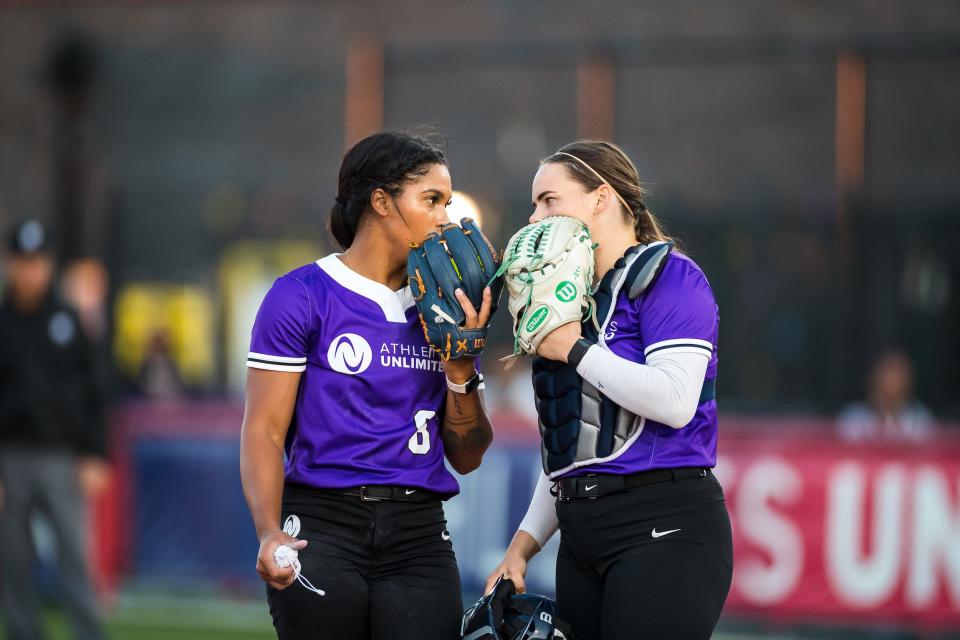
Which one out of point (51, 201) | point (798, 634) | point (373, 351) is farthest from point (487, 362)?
point (373, 351)

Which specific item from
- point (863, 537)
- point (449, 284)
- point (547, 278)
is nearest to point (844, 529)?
point (863, 537)

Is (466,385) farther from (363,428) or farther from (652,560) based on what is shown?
(652,560)

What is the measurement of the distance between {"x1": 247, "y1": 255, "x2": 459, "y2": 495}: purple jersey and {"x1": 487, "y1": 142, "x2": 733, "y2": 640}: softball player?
0.39m

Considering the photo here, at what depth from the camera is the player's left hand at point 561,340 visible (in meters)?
3.83

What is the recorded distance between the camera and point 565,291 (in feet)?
12.6

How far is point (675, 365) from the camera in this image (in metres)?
3.74

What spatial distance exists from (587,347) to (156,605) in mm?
6654

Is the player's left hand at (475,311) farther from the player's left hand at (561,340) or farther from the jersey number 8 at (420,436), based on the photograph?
the jersey number 8 at (420,436)

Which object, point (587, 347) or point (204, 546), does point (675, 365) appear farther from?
point (204, 546)

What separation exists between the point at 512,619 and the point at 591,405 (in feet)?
2.19

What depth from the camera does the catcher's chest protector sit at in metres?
3.84

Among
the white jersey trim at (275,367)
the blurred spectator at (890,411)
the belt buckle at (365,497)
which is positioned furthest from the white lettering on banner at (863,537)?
the white jersey trim at (275,367)

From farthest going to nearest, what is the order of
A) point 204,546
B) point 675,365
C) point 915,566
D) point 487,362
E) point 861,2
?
point 861,2
point 487,362
point 204,546
point 915,566
point 675,365

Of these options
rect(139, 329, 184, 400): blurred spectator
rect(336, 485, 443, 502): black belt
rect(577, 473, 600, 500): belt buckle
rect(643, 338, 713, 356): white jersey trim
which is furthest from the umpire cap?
rect(139, 329, 184, 400): blurred spectator
